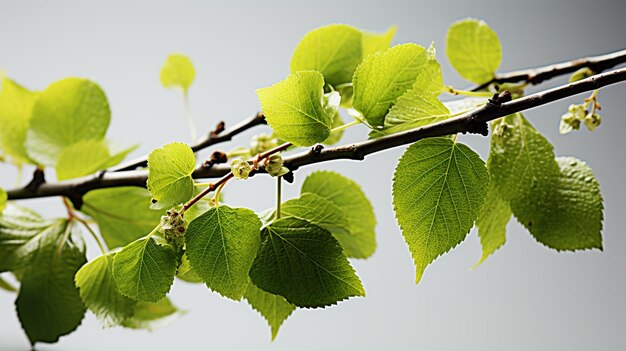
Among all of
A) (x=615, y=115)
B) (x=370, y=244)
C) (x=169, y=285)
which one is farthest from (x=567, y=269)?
(x=169, y=285)

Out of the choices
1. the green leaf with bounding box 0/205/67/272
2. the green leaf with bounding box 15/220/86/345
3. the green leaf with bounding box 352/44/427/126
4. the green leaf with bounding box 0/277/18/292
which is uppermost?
the green leaf with bounding box 352/44/427/126

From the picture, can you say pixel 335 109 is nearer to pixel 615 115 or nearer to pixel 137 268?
pixel 137 268

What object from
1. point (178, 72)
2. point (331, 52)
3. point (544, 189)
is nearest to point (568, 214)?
point (544, 189)

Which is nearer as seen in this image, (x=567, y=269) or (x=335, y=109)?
(x=335, y=109)

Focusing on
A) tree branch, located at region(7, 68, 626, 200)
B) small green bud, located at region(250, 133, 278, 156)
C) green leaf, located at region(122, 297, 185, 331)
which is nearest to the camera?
tree branch, located at region(7, 68, 626, 200)

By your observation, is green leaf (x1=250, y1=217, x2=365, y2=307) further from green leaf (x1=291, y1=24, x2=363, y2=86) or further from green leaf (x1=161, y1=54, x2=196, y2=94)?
green leaf (x1=161, y1=54, x2=196, y2=94)

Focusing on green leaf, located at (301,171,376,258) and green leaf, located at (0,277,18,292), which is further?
green leaf, located at (0,277,18,292)

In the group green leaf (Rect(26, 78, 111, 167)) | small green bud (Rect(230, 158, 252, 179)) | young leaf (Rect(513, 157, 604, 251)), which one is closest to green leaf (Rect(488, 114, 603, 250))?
young leaf (Rect(513, 157, 604, 251))

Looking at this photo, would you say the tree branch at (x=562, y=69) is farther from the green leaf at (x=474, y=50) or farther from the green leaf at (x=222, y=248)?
→ the green leaf at (x=222, y=248)
